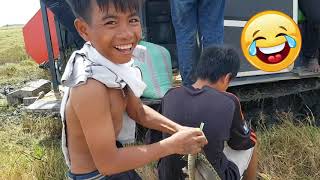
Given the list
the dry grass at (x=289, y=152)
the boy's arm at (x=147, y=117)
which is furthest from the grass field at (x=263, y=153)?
the boy's arm at (x=147, y=117)

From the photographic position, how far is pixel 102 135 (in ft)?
5.25

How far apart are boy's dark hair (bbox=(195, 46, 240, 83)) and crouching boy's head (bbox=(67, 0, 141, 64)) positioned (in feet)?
3.31

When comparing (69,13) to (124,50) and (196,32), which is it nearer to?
(196,32)

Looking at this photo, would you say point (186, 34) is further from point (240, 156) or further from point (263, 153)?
point (240, 156)

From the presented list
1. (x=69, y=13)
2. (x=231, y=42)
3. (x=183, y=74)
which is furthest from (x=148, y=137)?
(x=69, y=13)

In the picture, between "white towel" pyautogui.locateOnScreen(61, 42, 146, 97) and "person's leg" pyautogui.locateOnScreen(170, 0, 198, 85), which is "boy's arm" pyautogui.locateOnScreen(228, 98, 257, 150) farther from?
"person's leg" pyautogui.locateOnScreen(170, 0, 198, 85)

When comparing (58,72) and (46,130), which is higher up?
(58,72)

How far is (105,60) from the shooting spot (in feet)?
5.52

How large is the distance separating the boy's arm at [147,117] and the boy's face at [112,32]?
0.27 metres

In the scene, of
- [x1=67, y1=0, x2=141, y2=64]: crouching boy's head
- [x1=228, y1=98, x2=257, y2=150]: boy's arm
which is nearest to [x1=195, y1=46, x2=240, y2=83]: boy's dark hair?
[x1=228, y1=98, x2=257, y2=150]: boy's arm

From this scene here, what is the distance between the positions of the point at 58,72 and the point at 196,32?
6.06 ft

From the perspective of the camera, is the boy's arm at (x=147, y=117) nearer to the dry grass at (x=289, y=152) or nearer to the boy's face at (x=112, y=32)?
the boy's face at (x=112, y=32)

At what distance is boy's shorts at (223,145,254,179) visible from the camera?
2.63m

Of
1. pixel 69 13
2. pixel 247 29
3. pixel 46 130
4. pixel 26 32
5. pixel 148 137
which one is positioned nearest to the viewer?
pixel 148 137
